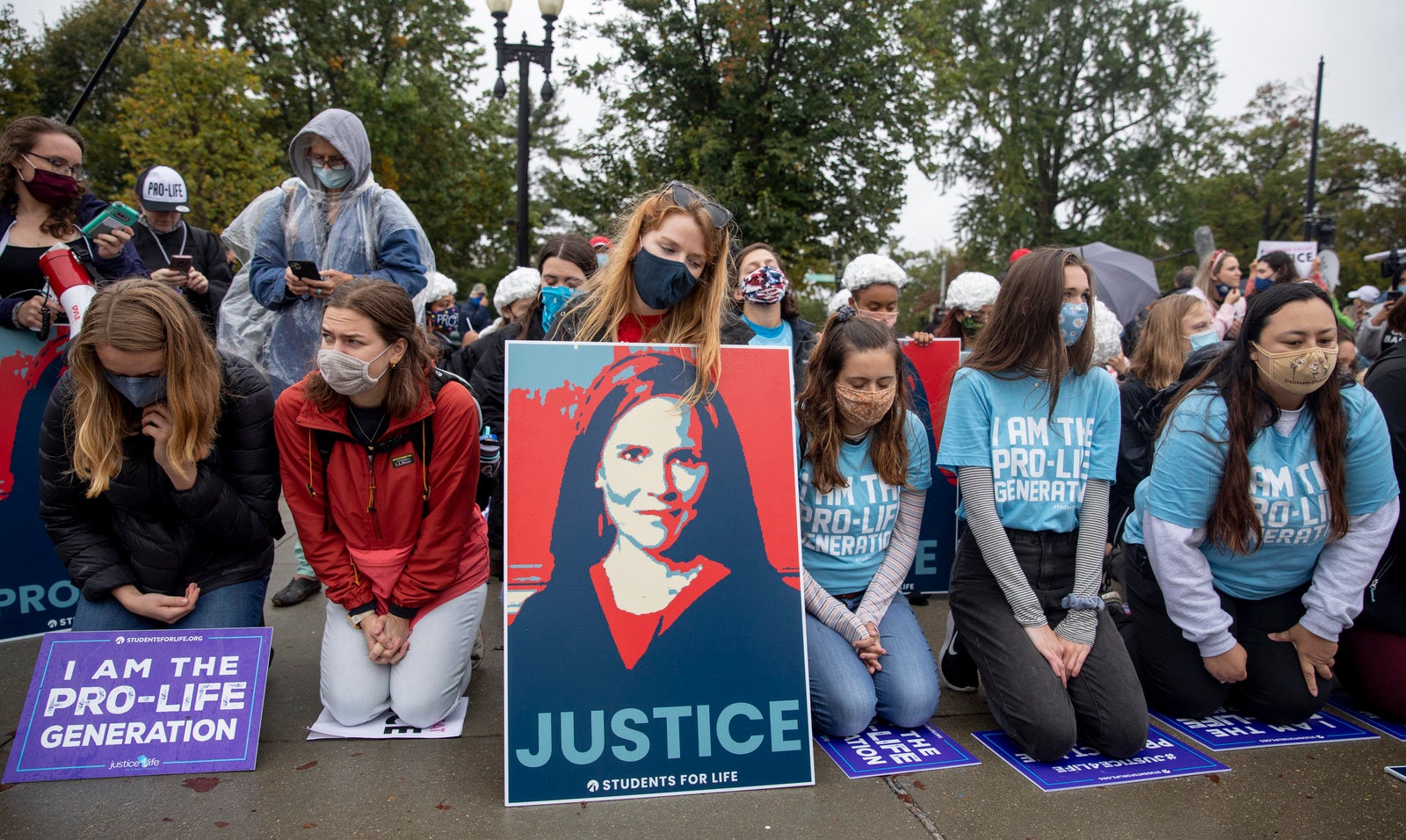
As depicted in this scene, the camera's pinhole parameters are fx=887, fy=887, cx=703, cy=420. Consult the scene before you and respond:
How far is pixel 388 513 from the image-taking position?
3.11 metres

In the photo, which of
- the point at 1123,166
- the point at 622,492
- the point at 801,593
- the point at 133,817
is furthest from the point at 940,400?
the point at 1123,166

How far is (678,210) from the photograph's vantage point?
3.02m

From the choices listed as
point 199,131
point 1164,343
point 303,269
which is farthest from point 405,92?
point 1164,343

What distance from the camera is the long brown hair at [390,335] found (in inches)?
115

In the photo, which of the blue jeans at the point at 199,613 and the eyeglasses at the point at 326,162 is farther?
the eyeglasses at the point at 326,162

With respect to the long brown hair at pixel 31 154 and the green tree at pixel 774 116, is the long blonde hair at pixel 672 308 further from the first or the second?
the green tree at pixel 774 116

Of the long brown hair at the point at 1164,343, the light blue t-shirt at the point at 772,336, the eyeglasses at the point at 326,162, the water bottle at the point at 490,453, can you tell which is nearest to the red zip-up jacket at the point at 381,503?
the water bottle at the point at 490,453

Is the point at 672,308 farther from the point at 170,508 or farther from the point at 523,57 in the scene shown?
the point at 523,57

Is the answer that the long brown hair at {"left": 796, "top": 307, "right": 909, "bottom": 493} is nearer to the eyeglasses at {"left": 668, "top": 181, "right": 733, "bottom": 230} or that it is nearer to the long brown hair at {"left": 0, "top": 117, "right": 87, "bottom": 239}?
the eyeglasses at {"left": 668, "top": 181, "right": 733, "bottom": 230}

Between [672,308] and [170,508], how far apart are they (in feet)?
6.20

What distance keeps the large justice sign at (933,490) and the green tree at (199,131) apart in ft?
44.9

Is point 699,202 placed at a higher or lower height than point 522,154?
lower

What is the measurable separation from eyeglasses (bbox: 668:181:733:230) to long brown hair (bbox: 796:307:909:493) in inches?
22.1

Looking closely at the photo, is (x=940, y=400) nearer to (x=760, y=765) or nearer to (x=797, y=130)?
(x=760, y=765)
